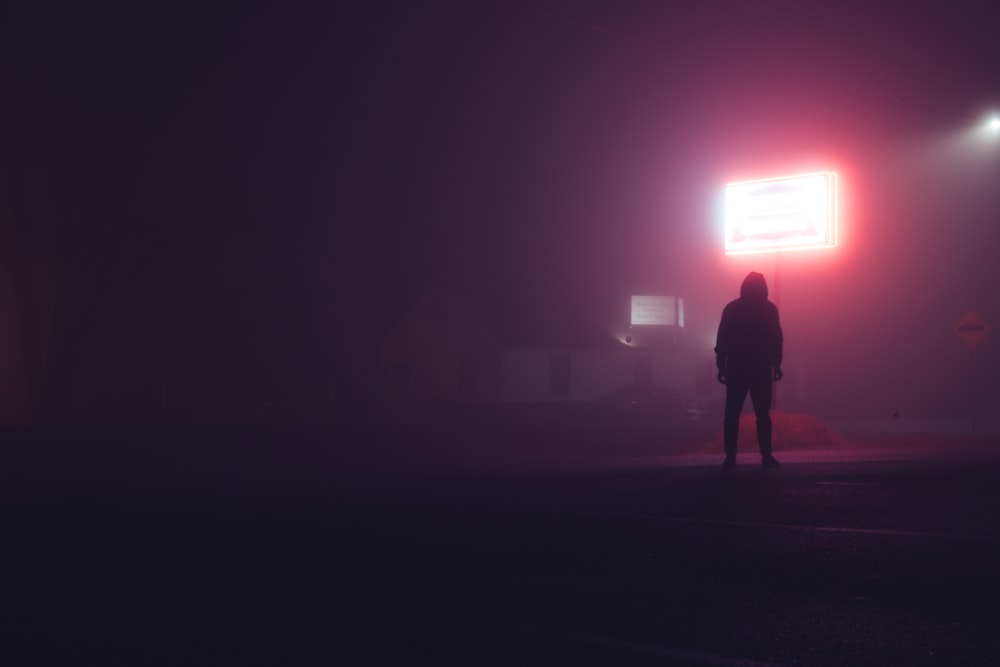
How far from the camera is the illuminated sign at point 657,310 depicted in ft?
233

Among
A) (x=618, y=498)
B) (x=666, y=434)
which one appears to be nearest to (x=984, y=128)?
(x=666, y=434)

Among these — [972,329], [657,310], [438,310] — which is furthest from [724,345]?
[657,310]

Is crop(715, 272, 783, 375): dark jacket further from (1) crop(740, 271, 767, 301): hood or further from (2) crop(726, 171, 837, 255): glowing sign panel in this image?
(2) crop(726, 171, 837, 255): glowing sign panel

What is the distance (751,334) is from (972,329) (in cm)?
2178

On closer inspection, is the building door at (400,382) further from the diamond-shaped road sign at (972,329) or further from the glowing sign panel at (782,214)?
the diamond-shaped road sign at (972,329)

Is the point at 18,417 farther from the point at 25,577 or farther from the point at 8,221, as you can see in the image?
the point at 25,577

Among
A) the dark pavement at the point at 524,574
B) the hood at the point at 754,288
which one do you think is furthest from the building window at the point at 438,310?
the dark pavement at the point at 524,574

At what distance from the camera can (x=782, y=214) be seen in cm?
3238

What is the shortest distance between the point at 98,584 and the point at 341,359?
57249mm

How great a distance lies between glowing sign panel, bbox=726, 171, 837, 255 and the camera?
104 feet

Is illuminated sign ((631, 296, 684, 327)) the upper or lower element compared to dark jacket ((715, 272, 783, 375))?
upper

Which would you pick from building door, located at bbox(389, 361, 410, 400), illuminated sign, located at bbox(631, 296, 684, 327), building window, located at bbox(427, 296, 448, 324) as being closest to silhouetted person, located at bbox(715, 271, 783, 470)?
building window, located at bbox(427, 296, 448, 324)

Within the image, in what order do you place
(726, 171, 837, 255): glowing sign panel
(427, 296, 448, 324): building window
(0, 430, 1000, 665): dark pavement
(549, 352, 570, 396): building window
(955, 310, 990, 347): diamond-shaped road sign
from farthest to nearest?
1. (427, 296, 448, 324): building window
2. (549, 352, 570, 396): building window
3. (726, 171, 837, 255): glowing sign panel
4. (955, 310, 990, 347): diamond-shaped road sign
5. (0, 430, 1000, 665): dark pavement

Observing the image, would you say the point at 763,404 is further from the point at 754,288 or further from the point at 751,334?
the point at 754,288
